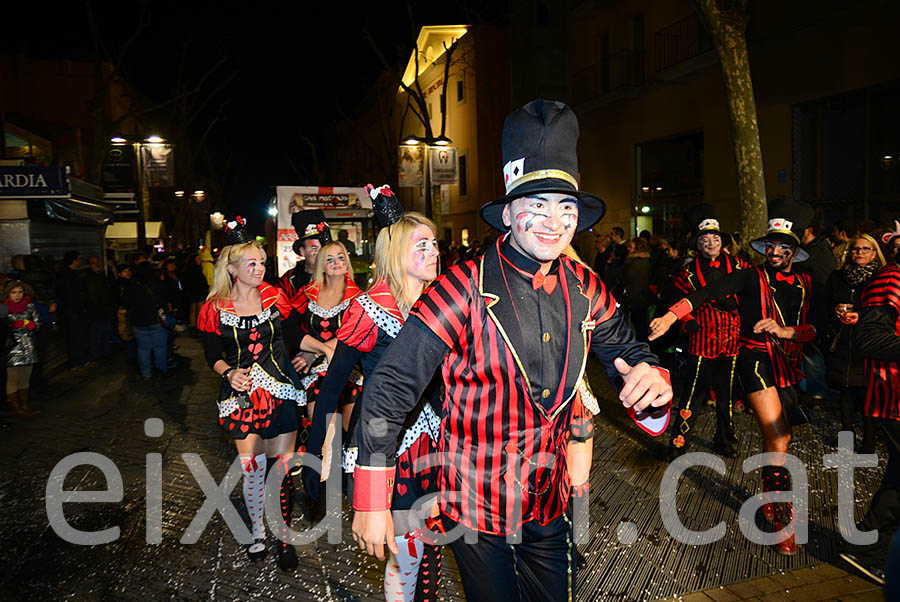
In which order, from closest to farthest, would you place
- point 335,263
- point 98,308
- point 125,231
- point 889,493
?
point 889,493 → point 335,263 → point 98,308 → point 125,231

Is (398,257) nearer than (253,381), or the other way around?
(398,257)

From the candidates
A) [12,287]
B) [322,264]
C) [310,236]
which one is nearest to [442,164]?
[12,287]

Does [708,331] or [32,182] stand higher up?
[32,182]

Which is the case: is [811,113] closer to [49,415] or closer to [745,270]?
[745,270]

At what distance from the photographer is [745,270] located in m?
4.93

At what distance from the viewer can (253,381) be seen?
4.31m

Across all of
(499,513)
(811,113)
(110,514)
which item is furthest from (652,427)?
(811,113)

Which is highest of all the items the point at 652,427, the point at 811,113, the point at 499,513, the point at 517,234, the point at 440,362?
the point at 811,113

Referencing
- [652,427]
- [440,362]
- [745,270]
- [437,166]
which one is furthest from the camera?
[437,166]

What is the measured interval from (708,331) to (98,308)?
11.4 meters

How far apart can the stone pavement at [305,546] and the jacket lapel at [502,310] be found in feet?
7.80

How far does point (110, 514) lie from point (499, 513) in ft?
14.4

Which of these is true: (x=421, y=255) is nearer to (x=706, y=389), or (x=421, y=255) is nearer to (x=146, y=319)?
(x=706, y=389)

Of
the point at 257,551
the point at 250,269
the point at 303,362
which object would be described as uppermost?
the point at 250,269
